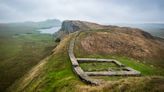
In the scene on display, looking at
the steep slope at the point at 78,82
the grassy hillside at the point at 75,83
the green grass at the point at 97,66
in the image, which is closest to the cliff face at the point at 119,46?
the steep slope at the point at 78,82

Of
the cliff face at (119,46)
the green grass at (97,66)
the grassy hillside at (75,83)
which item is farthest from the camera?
the cliff face at (119,46)

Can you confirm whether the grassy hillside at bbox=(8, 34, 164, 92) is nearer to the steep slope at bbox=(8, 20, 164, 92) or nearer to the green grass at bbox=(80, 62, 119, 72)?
the steep slope at bbox=(8, 20, 164, 92)

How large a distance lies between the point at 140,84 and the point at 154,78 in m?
1.10

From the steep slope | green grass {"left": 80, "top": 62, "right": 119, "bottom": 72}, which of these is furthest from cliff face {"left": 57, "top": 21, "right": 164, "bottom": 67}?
green grass {"left": 80, "top": 62, "right": 119, "bottom": 72}

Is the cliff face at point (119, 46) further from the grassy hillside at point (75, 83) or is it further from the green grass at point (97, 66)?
the green grass at point (97, 66)

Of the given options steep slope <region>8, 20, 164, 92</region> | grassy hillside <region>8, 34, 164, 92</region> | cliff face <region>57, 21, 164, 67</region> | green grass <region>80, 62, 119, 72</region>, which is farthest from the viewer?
cliff face <region>57, 21, 164, 67</region>

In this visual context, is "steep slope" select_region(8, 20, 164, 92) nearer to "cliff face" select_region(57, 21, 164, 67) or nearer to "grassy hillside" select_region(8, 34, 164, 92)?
"grassy hillside" select_region(8, 34, 164, 92)

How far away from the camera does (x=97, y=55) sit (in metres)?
43.4

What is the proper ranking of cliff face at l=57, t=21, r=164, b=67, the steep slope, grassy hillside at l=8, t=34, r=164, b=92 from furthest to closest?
cliff face at l=57, t=21, r=164, b=67 < the steep slope < grassy hillside at l=8, t=34, r=164, b=92

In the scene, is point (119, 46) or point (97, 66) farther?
point (119, 46)

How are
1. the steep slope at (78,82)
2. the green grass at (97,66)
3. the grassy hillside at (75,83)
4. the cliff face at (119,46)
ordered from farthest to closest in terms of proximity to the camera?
the cliff face at (119,46) < the green grass at (97,66) < the steep slope at (78,82) < the grassy hillside at (75,83)

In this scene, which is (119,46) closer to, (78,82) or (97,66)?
(97,66)

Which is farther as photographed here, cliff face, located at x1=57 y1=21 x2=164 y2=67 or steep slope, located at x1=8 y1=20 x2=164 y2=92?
cliff face, located at x1=57 y1=21 x2=164 y2=67

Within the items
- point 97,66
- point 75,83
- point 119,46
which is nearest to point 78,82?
point 75,83
